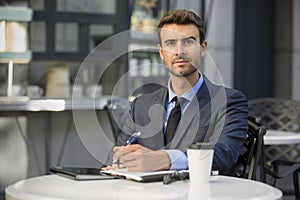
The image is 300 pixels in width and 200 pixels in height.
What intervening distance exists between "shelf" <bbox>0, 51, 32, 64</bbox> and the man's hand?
3736 mm

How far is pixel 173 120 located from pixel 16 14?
3696 mm

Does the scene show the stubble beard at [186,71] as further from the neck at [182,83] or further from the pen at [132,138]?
the pen at [132,138]

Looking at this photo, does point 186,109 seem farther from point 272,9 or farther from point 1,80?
point 272,9

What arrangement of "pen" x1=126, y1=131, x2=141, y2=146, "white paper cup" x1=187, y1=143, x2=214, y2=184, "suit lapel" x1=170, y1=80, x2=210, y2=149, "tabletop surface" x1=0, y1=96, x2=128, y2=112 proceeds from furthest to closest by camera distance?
1. "tabletop surface" x1=0, y1=96, x2=128, y2=112
2. "pen" x1=126, y1=131, x2=141, y2=146
3. "suit lapel" x1=170, y1=80, x2=210, y2=149
4. "white paper cup" x1=187, y1=143, x2=214, y2=184

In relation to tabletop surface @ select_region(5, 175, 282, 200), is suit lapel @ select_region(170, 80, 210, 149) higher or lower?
higher

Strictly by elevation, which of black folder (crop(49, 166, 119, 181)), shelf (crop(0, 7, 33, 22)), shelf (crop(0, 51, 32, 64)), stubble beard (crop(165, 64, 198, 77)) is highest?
shelf (crop(0, 7, 33, 22))

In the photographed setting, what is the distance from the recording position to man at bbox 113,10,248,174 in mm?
2492

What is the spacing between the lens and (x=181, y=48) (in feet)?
8.47

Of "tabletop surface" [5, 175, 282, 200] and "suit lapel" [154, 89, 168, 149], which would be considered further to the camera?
"suit lapel" [154, 89, 168, 149]

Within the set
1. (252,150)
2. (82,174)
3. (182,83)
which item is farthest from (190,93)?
(82,174)

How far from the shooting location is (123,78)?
6605mm

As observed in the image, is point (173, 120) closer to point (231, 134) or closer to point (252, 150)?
point (231, 134)

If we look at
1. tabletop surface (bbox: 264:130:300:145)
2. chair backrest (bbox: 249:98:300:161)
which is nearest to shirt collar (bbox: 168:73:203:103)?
tabletop surface (bbox: 264:130:300:145)

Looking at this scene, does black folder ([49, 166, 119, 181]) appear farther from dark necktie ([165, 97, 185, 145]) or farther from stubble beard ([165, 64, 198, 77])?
stubble beard ([165, 64, 198, 77])
